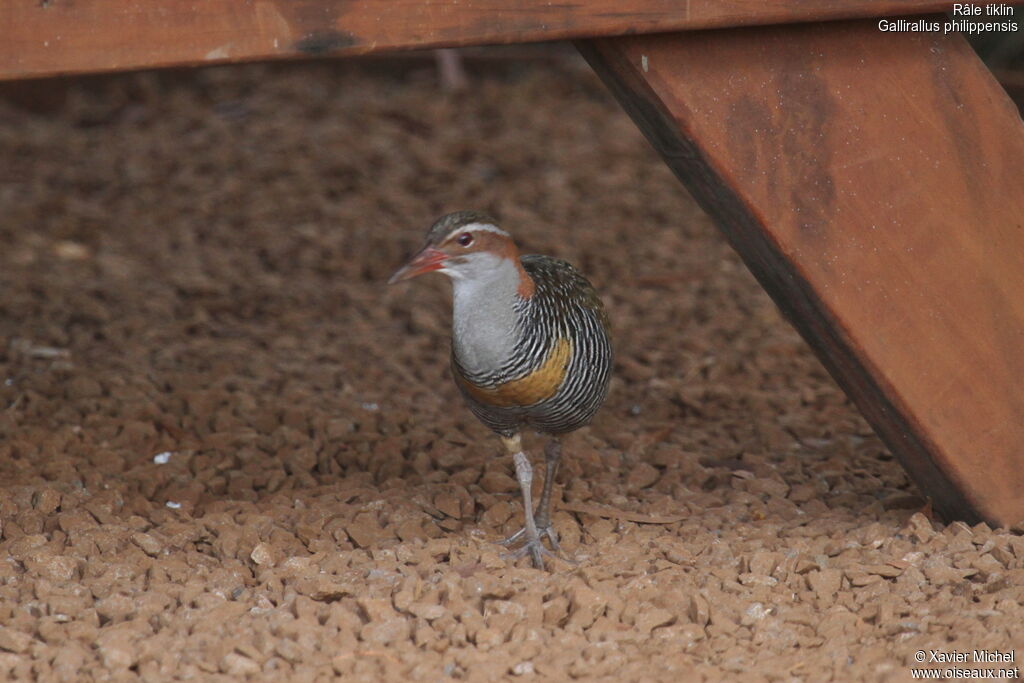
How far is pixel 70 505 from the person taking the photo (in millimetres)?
4113

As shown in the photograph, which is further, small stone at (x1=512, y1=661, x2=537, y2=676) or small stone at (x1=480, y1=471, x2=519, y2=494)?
small stone at (x1=480, y1=471, x2=519, y2=494)

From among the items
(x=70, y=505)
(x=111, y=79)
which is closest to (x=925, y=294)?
(x=70, y=505)

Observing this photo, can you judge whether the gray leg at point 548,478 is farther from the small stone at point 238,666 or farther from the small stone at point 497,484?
the small stone at point 238,666

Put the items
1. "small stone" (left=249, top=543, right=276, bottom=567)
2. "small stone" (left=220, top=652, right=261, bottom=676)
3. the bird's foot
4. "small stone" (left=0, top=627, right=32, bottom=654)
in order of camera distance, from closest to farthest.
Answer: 1. "small stone" (left=220, top=652, right=261, bottom=676)
2. "small stone" (left=0, top=627, right=32, bottom=654)
3. "small stone" (left=249, top=543, right=276, bottom=567)
4. the bird's foot

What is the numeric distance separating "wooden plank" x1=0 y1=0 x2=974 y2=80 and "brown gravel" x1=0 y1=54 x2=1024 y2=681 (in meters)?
1.48

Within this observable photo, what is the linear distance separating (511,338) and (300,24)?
1.12 meters

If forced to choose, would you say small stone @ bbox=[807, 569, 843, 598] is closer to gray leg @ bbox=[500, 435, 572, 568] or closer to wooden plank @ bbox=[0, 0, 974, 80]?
gray leg @ bbox=[500, 435, 572, 568]

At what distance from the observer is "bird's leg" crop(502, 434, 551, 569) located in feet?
12.9

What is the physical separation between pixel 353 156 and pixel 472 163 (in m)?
0.75

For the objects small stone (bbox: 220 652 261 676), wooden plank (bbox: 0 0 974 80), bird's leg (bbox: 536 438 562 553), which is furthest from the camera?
bird's leg (bbox: 536 438 562 553)

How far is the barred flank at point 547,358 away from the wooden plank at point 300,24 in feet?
2.96

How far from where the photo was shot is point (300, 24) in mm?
2900

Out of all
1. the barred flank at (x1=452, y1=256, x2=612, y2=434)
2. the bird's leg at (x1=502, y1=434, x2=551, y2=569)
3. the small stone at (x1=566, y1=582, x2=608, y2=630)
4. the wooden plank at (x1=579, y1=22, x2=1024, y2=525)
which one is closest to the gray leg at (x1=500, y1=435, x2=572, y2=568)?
the bird's leg at (x1=502, y1=434, x2=551, y2=569)

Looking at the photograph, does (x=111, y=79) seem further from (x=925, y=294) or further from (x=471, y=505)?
(x=925, y=294)
